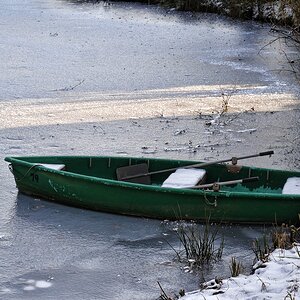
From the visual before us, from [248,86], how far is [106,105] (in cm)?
304

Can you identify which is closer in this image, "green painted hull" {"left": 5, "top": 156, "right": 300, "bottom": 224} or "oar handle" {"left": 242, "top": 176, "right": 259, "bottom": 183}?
"green painted hull" {"left": 5, "top": 156, "right": 300, "bottom": 224}

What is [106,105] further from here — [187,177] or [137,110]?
[187,177]

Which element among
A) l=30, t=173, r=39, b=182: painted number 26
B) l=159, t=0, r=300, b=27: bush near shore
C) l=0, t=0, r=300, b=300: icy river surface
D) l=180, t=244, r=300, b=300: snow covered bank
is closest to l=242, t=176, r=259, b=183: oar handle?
l=0, t=0, r=300, b=300: icy river surface

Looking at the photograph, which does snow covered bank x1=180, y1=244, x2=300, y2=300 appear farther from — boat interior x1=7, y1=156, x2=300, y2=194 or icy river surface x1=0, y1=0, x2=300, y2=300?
boat interior x1=7, y1=156, x2=300, y2=194

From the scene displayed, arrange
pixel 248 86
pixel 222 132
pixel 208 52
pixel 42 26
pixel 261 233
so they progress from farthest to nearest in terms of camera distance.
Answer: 1. pixel 42 26
2. pixel 208 52
3. pixel 248 86
4. pixel 222 132
5. pixel 261 233

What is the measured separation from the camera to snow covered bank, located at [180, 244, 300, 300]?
16.6 ft

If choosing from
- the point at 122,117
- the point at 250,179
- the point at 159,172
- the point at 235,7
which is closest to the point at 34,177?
the point at 159,172

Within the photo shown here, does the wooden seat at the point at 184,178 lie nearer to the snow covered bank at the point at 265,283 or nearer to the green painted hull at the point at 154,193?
the green painted hull at the point at 154,193

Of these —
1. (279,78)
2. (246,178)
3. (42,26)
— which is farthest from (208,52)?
(246,178)

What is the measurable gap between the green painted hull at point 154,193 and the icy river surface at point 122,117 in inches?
4.8

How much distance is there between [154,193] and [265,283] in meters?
2.31

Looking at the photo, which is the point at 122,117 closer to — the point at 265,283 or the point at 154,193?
the point at 154,193

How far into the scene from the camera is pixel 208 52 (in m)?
18.0

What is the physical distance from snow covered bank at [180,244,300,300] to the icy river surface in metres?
0.54
